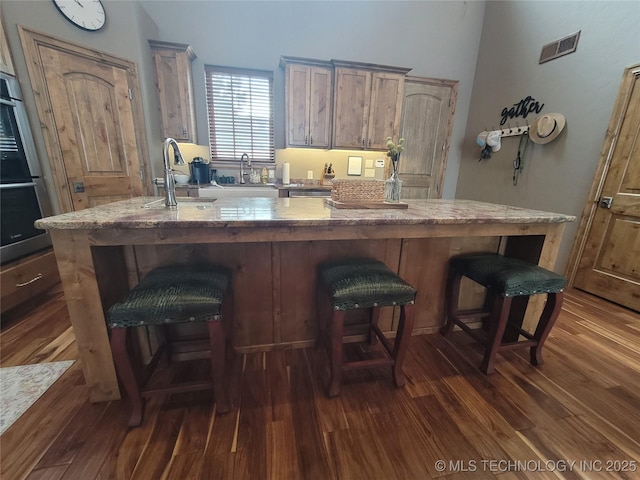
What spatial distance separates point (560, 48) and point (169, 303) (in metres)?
4.44

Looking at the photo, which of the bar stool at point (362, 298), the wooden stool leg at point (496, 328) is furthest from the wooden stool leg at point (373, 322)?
the wooden stool leg at point (496, 328)

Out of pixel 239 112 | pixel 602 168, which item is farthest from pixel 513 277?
pixel 239 112

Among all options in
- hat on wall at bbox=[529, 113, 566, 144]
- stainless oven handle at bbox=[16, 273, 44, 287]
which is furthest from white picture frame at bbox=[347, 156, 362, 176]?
stainless oven handle at bbox=[16, 273, 44, 287]

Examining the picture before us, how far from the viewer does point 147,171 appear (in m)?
3.10

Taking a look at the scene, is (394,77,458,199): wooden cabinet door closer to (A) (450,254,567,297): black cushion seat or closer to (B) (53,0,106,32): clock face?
(A) (450,254,567,297): black cushion seat

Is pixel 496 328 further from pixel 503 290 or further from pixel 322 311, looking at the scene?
pixel 322 311

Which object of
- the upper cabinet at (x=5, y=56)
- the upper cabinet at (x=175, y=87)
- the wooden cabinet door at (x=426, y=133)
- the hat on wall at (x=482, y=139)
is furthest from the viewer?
the wooden cabinet door at (x=426, y=133)

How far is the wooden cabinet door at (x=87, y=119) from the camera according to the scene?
7.93ft

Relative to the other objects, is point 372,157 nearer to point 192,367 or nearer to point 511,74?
point 511,74

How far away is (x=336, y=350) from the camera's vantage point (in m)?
1.33

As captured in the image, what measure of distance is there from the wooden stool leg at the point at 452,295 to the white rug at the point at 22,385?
2481 millimetres

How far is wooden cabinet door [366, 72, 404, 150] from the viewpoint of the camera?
3.59 metres

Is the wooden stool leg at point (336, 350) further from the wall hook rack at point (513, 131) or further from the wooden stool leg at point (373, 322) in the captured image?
the wall hook rack at point (513, 131)

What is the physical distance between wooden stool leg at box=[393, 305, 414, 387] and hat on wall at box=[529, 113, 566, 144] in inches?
120
